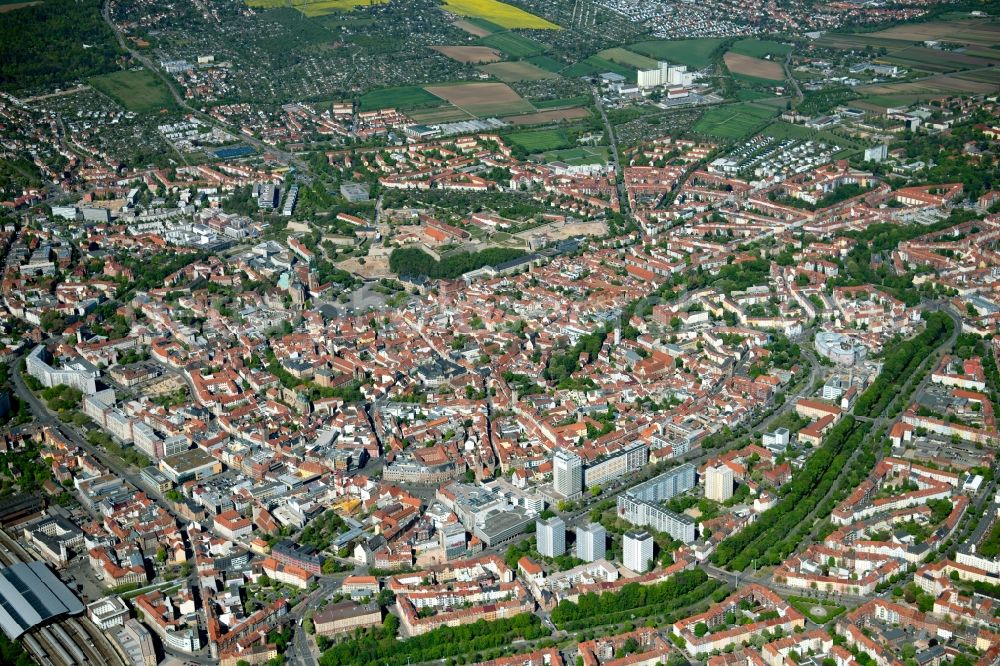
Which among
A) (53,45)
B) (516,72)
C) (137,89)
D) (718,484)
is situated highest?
(718,484)

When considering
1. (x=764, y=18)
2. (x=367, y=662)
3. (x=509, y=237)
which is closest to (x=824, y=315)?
(x=509, y=237)

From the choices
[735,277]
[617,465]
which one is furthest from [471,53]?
[617,465]

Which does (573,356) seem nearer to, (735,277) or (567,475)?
(567,475)

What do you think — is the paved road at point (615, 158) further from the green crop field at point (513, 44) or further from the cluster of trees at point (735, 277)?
the green crop field at point (513, 44)

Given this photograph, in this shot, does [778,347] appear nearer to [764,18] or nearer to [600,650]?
[600,650]

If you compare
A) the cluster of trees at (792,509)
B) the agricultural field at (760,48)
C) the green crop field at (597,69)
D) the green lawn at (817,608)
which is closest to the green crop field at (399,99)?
the green crop field at (597,69)

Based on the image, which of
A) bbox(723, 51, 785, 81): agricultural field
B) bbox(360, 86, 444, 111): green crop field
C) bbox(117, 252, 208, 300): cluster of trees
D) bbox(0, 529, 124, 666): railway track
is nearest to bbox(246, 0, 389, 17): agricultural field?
bbox(360, 86, 444, 111): green crop field

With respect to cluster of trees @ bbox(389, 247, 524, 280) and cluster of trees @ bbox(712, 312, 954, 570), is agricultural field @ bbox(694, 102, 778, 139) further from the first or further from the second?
cluster of trees @ bbox(712, 312, 954, 570)
